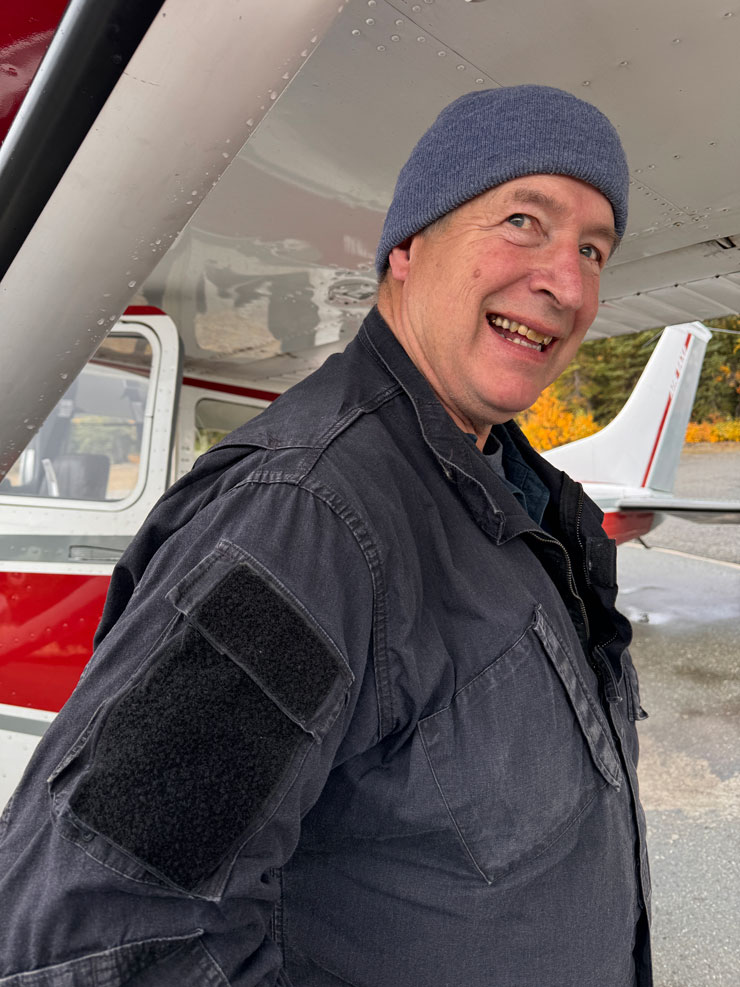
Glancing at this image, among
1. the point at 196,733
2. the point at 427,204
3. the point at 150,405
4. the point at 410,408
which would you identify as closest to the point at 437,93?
the point at 427,204

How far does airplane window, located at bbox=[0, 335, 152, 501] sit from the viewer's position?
315 centimetres

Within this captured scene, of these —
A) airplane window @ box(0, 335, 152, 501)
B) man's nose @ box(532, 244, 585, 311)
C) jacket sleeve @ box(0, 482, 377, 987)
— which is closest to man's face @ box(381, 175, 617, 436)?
man's nose @ box(532, 244, 585, 311)

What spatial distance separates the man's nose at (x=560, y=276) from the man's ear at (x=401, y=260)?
0.68 feet

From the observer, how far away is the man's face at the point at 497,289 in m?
1.12

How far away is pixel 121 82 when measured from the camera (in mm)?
792

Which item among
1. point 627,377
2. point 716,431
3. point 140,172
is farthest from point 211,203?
point 627,377

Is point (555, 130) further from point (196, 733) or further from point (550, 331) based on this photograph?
point (196, 733)

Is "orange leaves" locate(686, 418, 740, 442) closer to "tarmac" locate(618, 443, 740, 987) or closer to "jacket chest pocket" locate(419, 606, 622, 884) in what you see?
"tarmac" locate(618, 443, 740, 987)

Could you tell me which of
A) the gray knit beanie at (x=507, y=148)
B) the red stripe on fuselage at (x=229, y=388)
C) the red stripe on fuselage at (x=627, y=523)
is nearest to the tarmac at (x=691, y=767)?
the red stripe on fuselage at (x=627, y=523)

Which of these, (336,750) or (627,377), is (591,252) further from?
(627,377)

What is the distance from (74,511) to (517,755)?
104 inches

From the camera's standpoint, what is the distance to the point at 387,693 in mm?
812

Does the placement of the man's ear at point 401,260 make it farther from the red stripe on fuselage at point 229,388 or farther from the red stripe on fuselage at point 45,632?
the red stripe on fuselage at point 229,388

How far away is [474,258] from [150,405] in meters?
2.37
